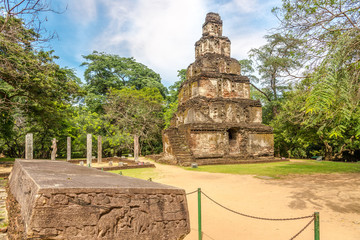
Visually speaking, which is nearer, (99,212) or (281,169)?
(99,212)

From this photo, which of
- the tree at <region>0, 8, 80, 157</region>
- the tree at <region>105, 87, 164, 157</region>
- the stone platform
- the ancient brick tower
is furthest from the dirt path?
the tree at <region>105, 87, 164, 157</region>

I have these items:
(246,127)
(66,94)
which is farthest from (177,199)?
(246,127)

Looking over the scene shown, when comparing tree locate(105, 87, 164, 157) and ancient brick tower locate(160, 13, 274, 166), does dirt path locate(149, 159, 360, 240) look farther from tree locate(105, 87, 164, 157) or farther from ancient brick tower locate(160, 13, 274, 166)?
tree locate(105, 87, 164, 157)

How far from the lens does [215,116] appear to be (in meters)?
17.6

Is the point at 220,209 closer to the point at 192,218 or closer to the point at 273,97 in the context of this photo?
the point at 192,218

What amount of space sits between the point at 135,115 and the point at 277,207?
817 inches

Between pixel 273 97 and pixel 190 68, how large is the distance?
43.1 feet

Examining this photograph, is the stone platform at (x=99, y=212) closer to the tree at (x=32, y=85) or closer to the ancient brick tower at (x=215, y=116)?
the tree at (x=32, y=85)

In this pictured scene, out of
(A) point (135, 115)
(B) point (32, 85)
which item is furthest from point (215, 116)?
(B) point (32, 85)

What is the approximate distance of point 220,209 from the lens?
5551 millimetres

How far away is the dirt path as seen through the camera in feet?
13.7

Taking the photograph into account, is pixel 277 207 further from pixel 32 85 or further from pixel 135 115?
pixel 135 115

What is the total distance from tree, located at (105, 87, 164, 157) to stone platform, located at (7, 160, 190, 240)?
2167 cm

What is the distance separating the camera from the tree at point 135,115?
973 inches
